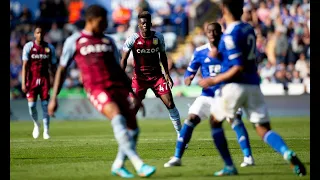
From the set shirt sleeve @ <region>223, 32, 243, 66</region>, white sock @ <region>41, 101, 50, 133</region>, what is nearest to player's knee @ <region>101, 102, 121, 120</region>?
shirt sleeve @ <region>223, 32, 243, 66</region>

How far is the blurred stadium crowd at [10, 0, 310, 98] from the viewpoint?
3266cm

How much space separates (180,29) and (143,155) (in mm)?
23069

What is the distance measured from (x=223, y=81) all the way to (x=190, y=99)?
1906cm

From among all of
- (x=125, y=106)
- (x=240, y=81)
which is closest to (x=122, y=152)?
(x=125, y=106)

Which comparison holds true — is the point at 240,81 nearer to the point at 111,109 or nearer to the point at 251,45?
the point at 251,45

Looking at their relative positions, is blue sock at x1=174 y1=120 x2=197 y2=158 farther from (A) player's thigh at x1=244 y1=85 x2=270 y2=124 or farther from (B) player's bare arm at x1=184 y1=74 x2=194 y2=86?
(A) player's thigh at x1=244 y1=85 x2=270 y2=124

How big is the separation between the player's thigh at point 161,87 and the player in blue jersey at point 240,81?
547cm

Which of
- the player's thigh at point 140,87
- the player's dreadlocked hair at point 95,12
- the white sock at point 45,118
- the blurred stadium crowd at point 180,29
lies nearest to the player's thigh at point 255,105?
the player's dreadlocked hair at point 95,12

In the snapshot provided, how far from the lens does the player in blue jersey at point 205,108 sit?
1235 cm

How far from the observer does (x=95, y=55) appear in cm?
1079

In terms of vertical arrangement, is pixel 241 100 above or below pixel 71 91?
above

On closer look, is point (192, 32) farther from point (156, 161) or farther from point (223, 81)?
point (223, 81)

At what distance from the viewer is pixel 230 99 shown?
10.6 meters

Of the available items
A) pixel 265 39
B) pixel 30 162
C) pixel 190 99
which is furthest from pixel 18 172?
pixel 265 39
